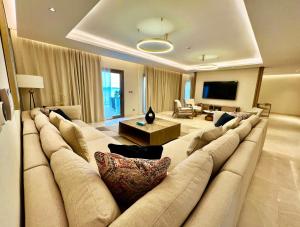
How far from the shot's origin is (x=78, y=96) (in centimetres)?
418

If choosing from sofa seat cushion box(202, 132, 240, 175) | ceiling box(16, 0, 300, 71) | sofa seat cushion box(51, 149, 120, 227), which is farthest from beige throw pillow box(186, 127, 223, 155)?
ceiling box(16, 0, 300, 71)

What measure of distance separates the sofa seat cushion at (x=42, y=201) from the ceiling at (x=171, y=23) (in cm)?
210

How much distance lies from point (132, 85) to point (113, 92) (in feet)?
3.07

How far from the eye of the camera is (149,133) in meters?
2.62

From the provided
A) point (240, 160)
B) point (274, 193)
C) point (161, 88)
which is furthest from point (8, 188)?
point (161, 88)

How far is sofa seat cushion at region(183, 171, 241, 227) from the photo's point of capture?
616mm

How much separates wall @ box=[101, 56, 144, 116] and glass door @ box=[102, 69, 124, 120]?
177 mm

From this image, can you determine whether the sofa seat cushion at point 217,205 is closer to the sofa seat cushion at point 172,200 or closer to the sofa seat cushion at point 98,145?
the sofa seat cushion at point 172,200

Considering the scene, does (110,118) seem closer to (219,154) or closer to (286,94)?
(219,154)

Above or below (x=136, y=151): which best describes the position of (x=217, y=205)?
below

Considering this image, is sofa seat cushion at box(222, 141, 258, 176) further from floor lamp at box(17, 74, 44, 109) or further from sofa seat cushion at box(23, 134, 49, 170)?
floor lamp at box(17, 74, 44, 109)

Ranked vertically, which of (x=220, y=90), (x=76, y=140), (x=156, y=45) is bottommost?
(x=76, y=140)

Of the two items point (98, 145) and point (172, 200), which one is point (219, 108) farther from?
point (172, 200)

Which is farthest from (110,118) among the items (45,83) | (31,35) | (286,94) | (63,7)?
(286,94)
